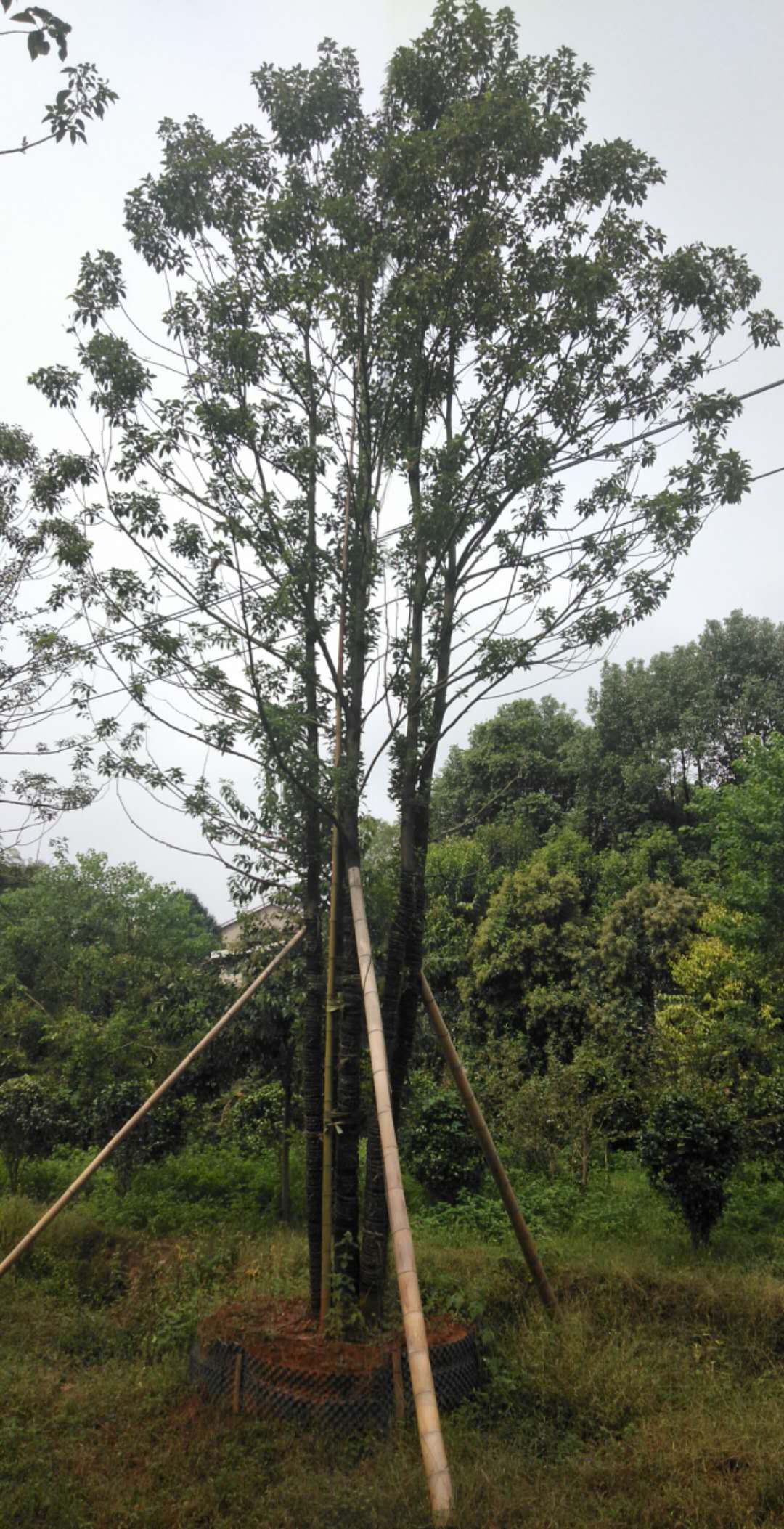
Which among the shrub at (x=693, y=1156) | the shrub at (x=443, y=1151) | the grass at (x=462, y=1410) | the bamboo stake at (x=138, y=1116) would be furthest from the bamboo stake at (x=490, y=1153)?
the shrub at (x=443, y=1151)

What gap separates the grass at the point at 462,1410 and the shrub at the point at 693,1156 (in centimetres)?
67

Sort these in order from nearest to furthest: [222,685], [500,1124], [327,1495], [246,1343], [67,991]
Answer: [327,1495]
[246,1343]
[222,685]
[500,1124]
[67,991]

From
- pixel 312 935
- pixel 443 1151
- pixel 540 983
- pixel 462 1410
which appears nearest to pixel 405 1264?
pixel 462 1410

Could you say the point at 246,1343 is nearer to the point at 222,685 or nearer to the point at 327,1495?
the point at 327,1495

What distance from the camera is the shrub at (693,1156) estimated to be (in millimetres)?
8727

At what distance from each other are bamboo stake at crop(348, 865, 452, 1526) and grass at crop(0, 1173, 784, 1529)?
0.15 m

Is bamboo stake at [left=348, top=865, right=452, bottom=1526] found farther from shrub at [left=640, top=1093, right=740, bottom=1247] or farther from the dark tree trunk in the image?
shrub at [left=640, top=1093, right=740, bottom=1247]

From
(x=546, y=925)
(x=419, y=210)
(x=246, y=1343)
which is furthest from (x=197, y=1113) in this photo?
(x=419, y=210)

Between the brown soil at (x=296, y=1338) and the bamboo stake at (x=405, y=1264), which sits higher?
the bamboo stake at (x=405, y=1264)

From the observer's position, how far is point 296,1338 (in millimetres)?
5656

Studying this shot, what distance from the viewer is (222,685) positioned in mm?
6410

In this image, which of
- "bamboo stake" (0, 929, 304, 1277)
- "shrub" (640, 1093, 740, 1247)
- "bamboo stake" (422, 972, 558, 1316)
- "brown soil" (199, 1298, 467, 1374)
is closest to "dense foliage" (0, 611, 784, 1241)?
"shrub" (640, 1093, 740, 1247)

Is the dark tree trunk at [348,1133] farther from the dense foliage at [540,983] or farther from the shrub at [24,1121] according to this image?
the shrub at [24,1121]

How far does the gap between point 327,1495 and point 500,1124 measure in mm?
8309
